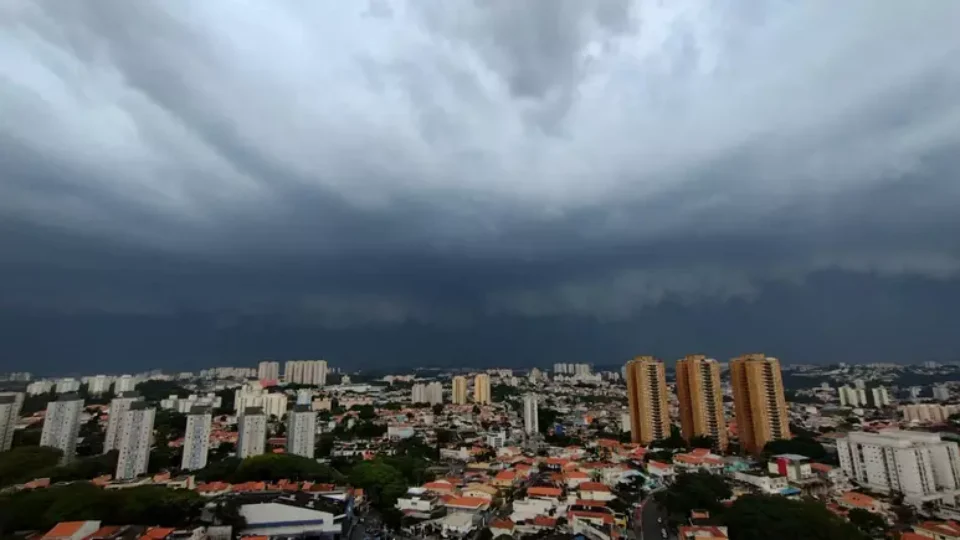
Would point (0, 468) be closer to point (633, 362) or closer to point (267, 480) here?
point (267, 480)

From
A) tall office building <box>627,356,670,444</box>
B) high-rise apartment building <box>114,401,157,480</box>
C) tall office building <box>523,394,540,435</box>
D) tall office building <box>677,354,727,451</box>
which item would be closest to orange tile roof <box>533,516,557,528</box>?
tall office building <box>677,354,727,451</box>

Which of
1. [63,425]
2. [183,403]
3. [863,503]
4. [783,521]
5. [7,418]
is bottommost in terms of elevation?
[863,503]

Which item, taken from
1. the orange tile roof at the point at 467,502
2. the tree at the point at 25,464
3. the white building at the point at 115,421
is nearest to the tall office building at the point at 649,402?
the orange tile roof at the point at 467,502

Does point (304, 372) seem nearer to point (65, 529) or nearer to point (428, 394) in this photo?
point (428, 394)

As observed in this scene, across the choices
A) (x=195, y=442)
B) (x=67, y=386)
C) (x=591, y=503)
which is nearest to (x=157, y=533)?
(x=195, y=442)

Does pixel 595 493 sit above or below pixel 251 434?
below

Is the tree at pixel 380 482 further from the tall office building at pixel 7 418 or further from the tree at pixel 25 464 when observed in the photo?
the tall office building at pixel 7 418
